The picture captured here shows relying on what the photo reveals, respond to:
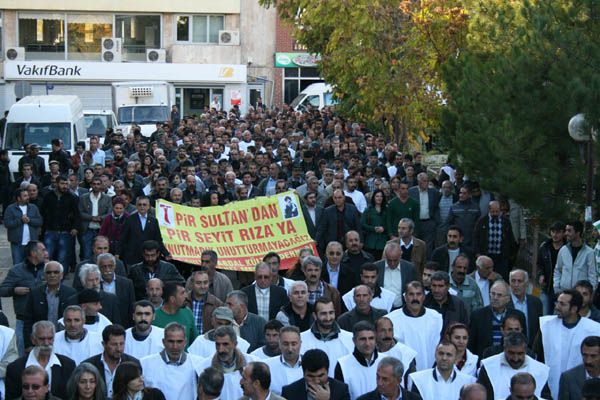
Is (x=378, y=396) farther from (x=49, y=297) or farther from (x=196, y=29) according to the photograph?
(x=196, y=29)

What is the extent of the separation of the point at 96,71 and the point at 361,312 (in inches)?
1631

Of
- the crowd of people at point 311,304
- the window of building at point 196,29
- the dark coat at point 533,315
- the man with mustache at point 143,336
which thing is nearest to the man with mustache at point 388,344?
the crowd of people at point 311,304

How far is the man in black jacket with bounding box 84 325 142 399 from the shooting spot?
10609 millimetres

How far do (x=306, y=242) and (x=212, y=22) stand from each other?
38153mm

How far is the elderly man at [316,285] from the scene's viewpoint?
1330cm

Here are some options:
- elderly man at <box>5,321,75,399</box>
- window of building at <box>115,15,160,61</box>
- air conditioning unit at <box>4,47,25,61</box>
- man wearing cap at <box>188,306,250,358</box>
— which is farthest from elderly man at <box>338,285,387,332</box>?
window of building at <box>115,15,160,61</box>

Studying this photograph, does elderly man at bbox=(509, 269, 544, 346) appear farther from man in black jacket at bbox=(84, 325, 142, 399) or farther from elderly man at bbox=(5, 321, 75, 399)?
elderly man at bbox=(5, 321, 75, 399)

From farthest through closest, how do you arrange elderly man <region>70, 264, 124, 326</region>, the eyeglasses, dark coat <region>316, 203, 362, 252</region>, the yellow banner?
dark coat <region>316, 203, 362, 252</region>
the yellow banner
elderly man <region>70, 264, 124, 326</region>
the eyeglasses

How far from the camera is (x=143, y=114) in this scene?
39.8 m

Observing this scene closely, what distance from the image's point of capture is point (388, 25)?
27.2m

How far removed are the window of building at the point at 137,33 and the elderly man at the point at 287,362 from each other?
43.8m

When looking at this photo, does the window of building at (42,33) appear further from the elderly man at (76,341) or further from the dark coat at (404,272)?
the elderly man at (76,341)

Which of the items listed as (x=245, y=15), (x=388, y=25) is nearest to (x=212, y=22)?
(x=245, y=15)

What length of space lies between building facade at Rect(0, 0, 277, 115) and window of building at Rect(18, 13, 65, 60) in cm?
4
